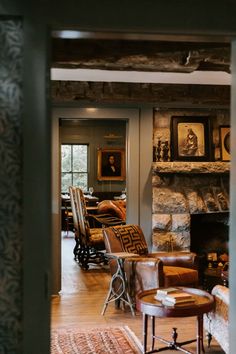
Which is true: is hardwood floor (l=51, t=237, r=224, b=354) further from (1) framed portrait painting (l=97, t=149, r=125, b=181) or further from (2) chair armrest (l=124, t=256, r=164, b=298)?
(1) framed portrait painting (l=97, t=149, r=125, b=181)

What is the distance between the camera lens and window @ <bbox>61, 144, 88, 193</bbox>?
43.7ft

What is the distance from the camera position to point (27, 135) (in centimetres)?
211

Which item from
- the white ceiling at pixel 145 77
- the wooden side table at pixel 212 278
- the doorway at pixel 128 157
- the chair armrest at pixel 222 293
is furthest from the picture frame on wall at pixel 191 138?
the chair armrest at pixel 222 293

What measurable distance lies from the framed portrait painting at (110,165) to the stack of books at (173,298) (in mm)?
9047

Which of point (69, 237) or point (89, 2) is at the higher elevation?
point (89, 2)

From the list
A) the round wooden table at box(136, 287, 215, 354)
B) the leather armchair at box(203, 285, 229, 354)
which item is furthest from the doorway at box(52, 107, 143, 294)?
the leather armchair at box(203, 285, 229, 354)

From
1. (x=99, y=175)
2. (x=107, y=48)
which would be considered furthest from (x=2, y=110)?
(x=99, y=175)

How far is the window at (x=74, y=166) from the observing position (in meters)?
13.3

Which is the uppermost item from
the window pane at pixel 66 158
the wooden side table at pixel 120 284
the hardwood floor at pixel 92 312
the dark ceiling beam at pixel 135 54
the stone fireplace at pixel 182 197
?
the dark ceiling beam at pixel 135 54

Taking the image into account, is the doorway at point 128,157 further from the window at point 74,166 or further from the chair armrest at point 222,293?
the window at point 74,166

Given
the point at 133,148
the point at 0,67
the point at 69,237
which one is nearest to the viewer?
the point at 0,67

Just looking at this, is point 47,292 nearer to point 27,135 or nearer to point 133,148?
point 27,135

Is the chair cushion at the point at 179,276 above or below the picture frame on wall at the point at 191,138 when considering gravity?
below

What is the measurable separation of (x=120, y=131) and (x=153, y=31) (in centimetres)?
1112
